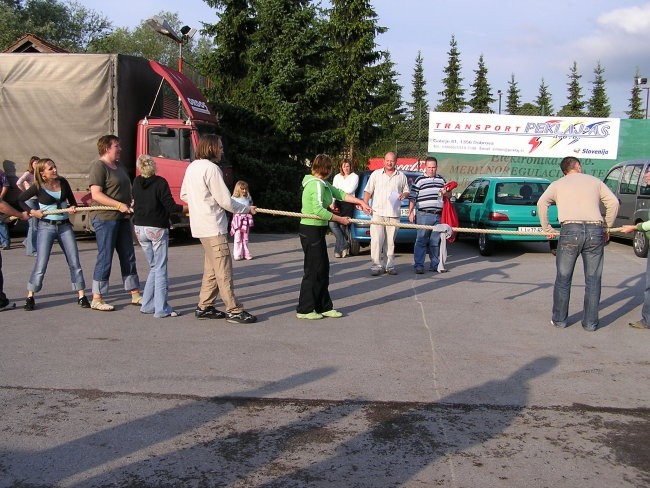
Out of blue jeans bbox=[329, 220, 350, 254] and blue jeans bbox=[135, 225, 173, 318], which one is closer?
blue jeans bbox=[135, 225, 173, 318]

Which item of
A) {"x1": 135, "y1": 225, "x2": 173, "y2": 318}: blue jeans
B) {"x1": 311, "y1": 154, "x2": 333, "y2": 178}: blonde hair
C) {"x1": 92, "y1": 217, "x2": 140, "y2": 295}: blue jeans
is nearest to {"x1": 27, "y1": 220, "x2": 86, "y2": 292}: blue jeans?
A: {"x1": 92, "y1": 217, "x2": 140, "y2": 295}: blue jeans

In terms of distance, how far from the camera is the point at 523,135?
64.7 ft

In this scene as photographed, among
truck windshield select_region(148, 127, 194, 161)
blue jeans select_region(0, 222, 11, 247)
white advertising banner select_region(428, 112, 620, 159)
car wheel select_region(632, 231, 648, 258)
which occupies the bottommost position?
car wheel select_region(632, 231, 648, 258)

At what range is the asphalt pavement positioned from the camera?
140 inches

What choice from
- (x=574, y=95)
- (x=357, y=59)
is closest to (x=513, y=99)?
(x=574, y=95)

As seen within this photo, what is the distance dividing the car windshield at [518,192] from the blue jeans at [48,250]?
26.5 ft

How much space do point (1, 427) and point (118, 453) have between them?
3.02 feet

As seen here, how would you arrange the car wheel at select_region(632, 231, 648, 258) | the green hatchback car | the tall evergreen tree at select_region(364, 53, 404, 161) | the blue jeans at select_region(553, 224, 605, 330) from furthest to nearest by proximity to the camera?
1. the tall evergreen tree at select_region(364, 53, 404, 161)
2. the car wheel at select_region(632, 231, 648, 258)
3. the green hatchback car
4. the blue jeans at select_region(553, 224, 605, 330)

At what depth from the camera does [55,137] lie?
43.0ft

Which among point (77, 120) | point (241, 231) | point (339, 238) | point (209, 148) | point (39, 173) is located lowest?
point (339, 238)

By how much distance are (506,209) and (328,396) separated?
28.1 ft

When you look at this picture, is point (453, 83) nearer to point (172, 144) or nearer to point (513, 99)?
point (513, 99)

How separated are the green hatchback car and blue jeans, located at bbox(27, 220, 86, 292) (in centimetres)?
779

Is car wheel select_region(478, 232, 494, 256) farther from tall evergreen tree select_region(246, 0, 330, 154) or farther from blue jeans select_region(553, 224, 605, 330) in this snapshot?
tall evergreen tree select_region(246, 0, 330, 154)
